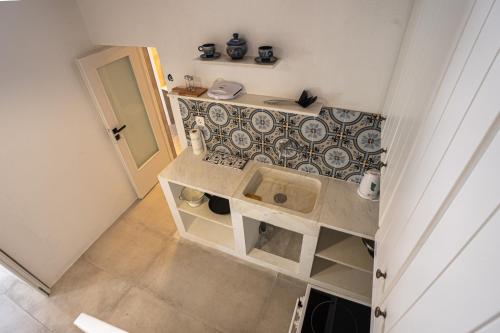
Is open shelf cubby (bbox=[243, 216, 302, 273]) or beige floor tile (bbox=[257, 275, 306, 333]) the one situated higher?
open shelf cubby (bbox=[243, 216, 302, 273])

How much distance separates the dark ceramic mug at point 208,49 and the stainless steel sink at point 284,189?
982 mm

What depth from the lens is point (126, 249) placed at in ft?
8.48

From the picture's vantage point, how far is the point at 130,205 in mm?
3064

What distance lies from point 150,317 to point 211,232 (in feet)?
2.81

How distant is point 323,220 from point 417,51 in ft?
3.66

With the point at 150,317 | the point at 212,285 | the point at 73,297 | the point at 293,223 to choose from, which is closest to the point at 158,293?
the point at 150,317

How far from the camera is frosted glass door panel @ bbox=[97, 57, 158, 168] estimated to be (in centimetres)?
249

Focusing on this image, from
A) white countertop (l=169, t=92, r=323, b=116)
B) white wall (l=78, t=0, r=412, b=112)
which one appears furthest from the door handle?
white countertop (l=169, t=92, r=323, b=116)

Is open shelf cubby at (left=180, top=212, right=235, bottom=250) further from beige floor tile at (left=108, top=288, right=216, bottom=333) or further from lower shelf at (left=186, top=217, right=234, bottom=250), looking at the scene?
beige floor tile at (left=108, top=288, right=216, bottom=333)

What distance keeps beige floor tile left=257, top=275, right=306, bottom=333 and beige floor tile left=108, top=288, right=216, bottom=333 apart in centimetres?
42

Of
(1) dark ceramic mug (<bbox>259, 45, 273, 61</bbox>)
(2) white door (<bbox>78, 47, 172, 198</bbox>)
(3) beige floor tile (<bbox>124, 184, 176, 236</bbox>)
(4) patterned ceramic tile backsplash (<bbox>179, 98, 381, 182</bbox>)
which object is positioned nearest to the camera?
(1) dark ceramic mug (<bbox>259, 45, 273, 61</bbox>)

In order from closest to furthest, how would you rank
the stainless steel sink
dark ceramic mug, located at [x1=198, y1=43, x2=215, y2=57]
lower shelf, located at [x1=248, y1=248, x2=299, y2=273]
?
dark ceramic mug, located at [x1=198, y1=43, x2=215, y2=57] < the stainless steel sink < lower shelf, located at [x1=248, y1=248, x2=299, y2=273]

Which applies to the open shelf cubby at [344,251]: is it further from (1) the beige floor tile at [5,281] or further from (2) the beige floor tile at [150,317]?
(1) the beige floor tile at [5,281]

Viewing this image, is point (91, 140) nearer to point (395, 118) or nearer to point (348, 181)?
point (348, 181)
